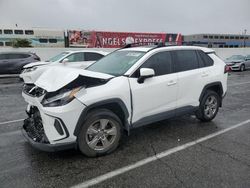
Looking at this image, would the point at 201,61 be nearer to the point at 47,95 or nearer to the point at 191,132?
the point at 191,132

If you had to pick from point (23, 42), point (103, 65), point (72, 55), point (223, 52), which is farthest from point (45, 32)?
point (103, 65)

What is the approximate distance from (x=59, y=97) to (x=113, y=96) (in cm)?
83

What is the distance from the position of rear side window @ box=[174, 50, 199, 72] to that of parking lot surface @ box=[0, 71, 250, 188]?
1332 millimetres

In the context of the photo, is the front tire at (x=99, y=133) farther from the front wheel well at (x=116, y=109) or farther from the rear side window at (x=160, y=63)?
the rear side window at (x=160, y=63)

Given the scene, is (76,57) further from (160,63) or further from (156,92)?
(156,92)

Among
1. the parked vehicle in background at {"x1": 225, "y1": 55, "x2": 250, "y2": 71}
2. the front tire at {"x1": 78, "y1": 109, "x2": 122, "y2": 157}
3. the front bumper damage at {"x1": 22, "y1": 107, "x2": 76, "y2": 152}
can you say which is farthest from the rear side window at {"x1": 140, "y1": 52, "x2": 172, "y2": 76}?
the parked vehicle in background at {"x1": 225, "y1": 55, "x2": 250, "y2": 71}

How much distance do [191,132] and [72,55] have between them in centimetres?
827

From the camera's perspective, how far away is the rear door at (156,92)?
13.5 feet

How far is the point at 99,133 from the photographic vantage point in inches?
149

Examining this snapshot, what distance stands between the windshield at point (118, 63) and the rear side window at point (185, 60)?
32.8 inches

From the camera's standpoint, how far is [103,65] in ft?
16.0

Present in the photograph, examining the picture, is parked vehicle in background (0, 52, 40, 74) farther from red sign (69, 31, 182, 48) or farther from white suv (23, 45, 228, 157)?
white suv (23, 45, 228, 157)

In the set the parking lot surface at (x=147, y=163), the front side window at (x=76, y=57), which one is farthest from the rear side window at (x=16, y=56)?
the parking lot surface at (x=147, y=163)

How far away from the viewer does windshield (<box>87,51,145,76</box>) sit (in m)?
4.35
